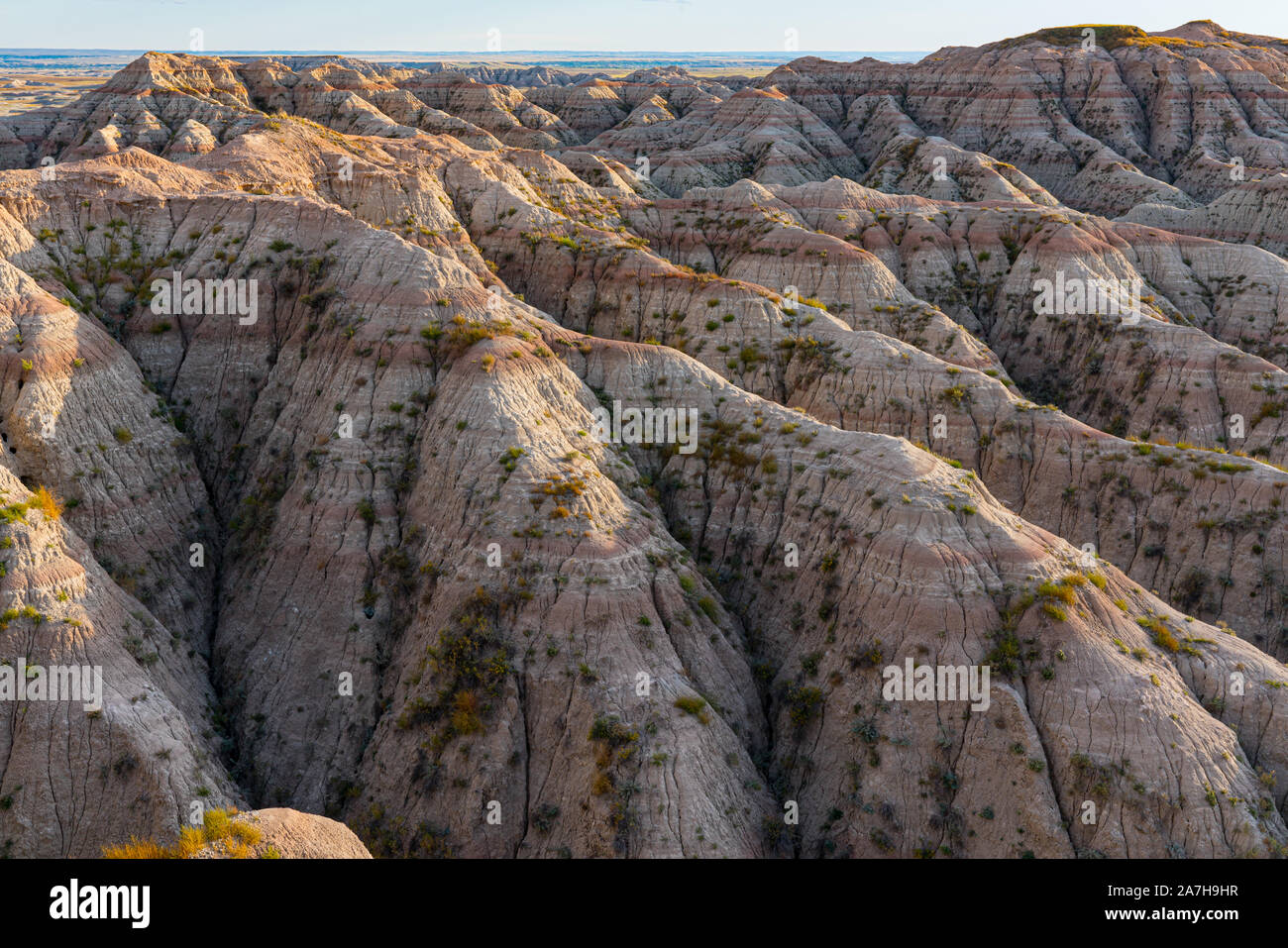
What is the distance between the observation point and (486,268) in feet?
201

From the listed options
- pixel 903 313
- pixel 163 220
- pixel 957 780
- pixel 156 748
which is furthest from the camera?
pixel 903 313

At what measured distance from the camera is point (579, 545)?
117ft

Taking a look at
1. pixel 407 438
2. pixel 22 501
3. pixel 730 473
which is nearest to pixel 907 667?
pixel 730 473

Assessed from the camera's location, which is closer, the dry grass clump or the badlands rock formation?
the dry grass clump

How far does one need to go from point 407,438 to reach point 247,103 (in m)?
114

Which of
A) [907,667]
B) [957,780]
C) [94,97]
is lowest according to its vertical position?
[957,780]

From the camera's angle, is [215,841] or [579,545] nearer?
[215,841]

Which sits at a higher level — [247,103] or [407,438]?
[247,103]

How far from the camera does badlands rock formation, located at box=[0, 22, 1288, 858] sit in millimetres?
31234

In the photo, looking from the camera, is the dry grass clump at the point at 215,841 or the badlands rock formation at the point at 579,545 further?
the badlands rock formation at the point at 579,545

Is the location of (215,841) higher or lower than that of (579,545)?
lower

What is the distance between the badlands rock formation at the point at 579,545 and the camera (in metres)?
31.2

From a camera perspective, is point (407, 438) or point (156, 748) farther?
point (407, 438)
